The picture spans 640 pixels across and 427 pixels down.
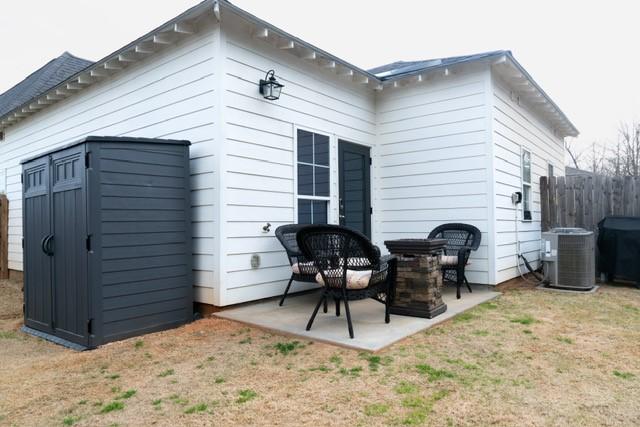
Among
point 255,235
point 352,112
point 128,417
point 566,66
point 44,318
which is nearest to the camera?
point 128,417

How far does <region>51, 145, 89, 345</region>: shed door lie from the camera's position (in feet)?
11.2

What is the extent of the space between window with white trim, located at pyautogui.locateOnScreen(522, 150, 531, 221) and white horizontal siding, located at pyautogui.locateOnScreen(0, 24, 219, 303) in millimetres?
4868

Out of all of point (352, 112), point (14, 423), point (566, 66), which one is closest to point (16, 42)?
point (352, 112)

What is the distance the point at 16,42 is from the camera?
1401 cm

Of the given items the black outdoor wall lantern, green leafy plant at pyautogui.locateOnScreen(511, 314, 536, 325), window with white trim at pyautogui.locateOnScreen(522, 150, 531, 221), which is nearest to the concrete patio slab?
green leafy plant at pyautogui.locateOnScreen(511, 314, 536, 325)

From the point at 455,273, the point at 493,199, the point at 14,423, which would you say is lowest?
the point at 14,423

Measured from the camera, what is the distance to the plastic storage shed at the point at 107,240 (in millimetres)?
3377

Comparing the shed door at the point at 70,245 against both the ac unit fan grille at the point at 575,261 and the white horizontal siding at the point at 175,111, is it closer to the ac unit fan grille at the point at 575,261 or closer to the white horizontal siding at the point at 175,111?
the white horizontal siding at the point at 175,111

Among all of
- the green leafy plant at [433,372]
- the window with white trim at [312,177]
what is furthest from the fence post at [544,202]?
the green leafy plant at [433,372]

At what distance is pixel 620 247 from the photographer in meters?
5.72

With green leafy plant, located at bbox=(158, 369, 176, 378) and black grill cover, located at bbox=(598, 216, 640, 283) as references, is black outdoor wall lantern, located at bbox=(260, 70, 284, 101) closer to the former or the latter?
green leafy plant, located at bbox=(158, 369, 176, 378)

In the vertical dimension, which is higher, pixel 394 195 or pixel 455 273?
pixel 394 195

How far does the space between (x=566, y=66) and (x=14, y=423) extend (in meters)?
24.0

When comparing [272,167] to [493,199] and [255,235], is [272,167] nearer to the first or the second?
[255,235]
